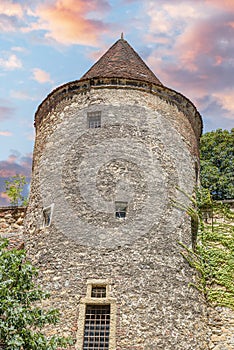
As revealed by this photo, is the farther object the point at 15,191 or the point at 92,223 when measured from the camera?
the point at 15,191

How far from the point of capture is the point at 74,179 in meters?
14.9

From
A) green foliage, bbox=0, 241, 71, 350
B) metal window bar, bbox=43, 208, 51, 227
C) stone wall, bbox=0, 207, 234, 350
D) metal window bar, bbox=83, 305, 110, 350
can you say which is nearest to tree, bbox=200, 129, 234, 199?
stone wall, bbox=0, 207, 234, 350

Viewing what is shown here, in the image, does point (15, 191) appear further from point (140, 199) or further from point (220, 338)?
point (220, 338)

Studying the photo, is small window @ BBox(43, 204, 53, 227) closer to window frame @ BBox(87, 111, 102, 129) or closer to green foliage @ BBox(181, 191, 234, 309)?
window frame @ BBox(87, 111, 102, 129)

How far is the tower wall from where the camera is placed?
13102mm

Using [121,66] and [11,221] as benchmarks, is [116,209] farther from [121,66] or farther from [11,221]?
[121,66]

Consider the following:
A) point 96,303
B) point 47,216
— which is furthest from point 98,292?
point 47,216

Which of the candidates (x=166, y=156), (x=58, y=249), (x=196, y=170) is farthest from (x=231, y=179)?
(x=58, y=249)

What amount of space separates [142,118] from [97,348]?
24.6 feet

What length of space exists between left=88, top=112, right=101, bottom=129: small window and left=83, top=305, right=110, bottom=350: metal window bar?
6014 millimetres

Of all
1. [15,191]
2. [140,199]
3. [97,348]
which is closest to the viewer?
[97,348]

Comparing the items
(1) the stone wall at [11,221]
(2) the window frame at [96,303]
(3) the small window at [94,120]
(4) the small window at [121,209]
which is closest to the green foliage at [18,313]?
(2) the window frame at [96,303]

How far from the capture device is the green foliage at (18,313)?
395 inches

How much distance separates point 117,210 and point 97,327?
3.47 meters
